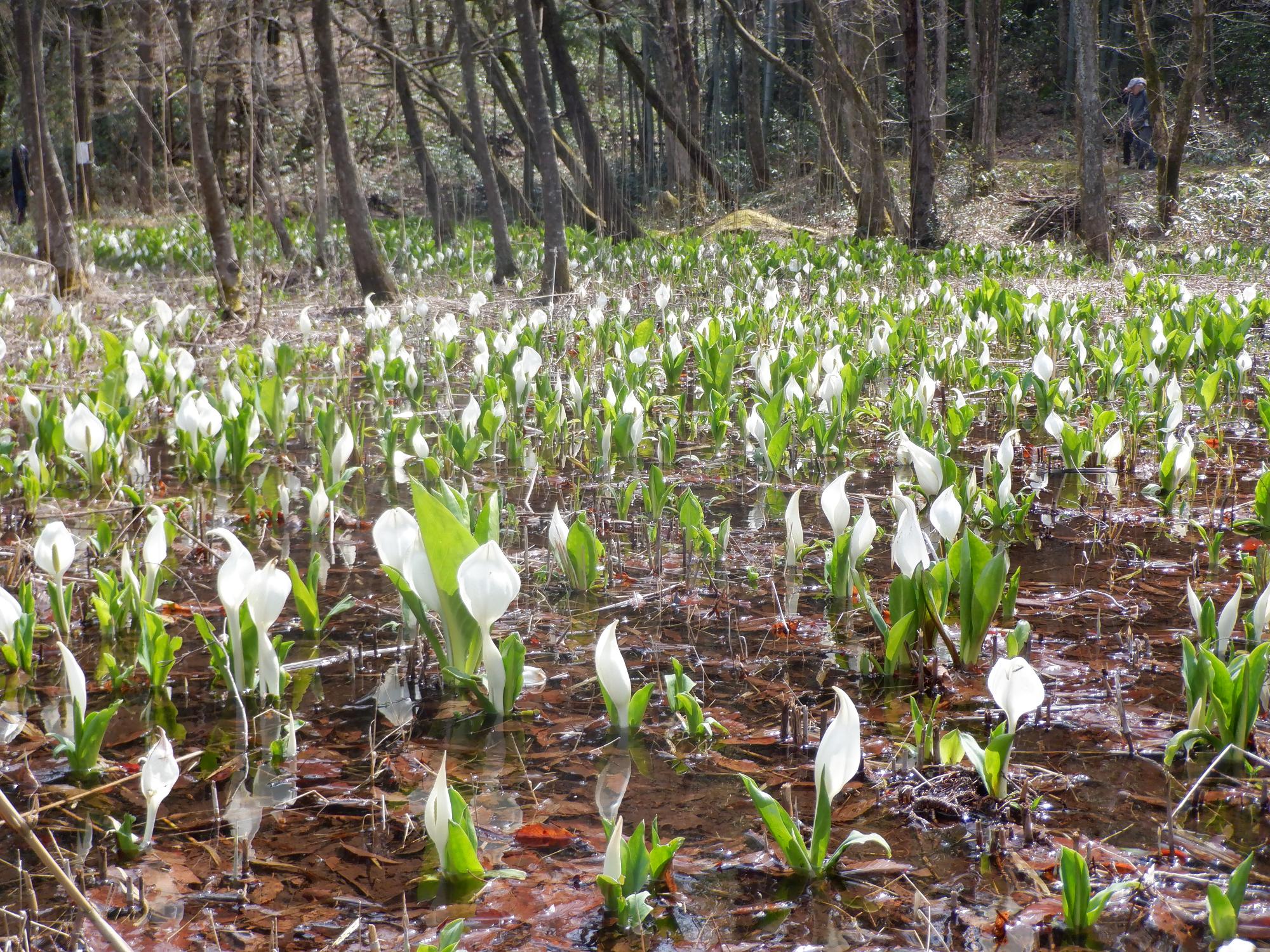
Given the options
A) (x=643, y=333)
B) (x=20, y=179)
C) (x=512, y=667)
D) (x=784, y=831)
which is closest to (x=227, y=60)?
(x=643, y=333)

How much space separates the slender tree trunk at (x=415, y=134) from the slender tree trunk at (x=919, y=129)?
218 inches

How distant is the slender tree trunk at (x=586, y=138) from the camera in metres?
13.6

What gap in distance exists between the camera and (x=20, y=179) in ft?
63.3

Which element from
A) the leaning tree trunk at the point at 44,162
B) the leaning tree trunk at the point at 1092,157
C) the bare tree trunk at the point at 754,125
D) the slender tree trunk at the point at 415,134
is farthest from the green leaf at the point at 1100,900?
the bare tree trunk at the point at 754,125

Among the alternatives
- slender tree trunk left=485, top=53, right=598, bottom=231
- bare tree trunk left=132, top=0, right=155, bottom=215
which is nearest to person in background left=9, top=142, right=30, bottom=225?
bare tree trunk left=132, top=0, right=155, bottom=215

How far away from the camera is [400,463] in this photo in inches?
159

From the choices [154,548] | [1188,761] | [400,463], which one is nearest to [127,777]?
[154,548]

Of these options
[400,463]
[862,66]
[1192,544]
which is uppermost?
[862,66]

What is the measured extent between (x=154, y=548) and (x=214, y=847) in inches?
41.7

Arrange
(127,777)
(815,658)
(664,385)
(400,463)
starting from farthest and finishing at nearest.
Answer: (664,385), (400,463), (815,658), (127,777)

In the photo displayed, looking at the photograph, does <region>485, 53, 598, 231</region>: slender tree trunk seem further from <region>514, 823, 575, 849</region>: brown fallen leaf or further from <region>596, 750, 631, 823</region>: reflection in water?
<region>514, 823, 575, 849</region>: brown fallen leaf

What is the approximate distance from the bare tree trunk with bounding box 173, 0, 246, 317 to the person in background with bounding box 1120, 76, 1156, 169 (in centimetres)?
1338

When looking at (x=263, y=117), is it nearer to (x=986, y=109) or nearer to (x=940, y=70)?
(x=940, y=70)

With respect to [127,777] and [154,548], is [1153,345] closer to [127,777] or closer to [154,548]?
[154,548]
